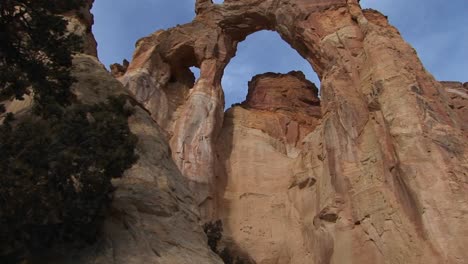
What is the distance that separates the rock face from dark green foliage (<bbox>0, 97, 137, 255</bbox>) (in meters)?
11.1

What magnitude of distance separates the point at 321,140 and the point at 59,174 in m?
17.6

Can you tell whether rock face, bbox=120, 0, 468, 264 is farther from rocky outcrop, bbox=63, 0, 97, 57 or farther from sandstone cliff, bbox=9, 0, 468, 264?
rocky outcrop, bbox=63, 0, 97, 57

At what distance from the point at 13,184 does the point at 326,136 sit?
17508 millimetres

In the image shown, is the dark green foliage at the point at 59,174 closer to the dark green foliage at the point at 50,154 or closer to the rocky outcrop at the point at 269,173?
the dark green foliage at the point at 50,154

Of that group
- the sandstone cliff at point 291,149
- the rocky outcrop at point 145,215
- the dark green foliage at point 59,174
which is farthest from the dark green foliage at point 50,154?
the sandstone cliff at point 291,149

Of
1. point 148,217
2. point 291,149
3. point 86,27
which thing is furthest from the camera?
point 291,149

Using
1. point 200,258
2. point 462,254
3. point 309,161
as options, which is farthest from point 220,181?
point 200,258

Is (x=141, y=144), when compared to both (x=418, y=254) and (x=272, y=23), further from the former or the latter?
(x=272, y=23)

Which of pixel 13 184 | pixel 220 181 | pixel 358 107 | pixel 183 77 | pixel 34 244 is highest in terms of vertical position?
pixel 183 77

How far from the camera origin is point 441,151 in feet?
62.1

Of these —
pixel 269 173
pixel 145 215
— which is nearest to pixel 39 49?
pixel 145 215

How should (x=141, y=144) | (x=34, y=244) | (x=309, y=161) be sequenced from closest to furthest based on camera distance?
(x=34, y=244) < (x=141, y=144) < (x=309, y=161)

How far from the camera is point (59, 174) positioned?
30.0 ft

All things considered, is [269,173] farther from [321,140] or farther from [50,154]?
[50,154]
